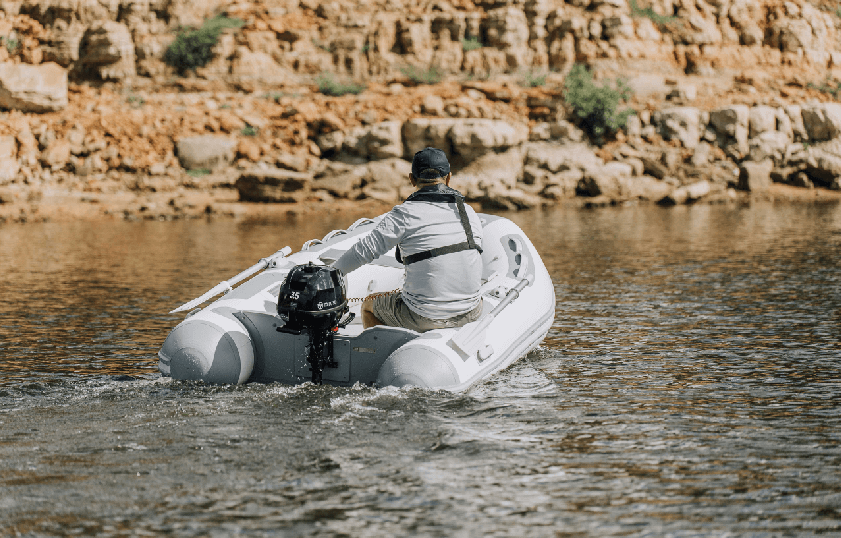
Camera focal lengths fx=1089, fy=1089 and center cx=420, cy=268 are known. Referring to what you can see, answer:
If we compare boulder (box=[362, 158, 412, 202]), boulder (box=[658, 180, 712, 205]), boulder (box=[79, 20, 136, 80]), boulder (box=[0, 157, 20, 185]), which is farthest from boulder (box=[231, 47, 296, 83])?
boulder (box=[658, 180, 712, 205])

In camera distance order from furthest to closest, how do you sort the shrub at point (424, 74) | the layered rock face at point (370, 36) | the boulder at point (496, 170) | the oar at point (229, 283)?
the shrub at point (424, 74) < the layered rock face at point (370, 36) < the boulder at point (496, 170) < the oar at point (229, 283)

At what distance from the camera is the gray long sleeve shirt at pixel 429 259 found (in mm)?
7039

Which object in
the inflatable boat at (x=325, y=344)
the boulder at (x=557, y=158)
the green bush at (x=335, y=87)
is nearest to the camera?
the inflatable boat at (x=325, y=344)

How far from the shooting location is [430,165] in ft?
23.2

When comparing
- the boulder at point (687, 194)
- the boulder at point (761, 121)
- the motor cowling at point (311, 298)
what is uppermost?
the boulder at point (761, 121)

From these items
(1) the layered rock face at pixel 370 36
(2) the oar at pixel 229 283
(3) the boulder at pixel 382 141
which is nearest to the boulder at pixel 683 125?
(1) the layered rock face at pixel 370 36

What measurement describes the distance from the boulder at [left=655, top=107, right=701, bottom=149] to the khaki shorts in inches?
1023

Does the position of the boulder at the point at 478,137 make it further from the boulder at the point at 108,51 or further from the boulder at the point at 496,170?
the boulder at the point at 108,51

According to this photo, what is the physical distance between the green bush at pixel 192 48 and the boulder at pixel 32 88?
4.51 meters

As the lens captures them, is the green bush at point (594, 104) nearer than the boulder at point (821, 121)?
Yes

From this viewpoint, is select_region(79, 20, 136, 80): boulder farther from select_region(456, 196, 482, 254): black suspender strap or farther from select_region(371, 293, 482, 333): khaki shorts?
select_region(456, 196, 482, 254): black suspender strap

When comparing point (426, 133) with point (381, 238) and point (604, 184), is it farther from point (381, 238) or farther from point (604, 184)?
point (381, 238)

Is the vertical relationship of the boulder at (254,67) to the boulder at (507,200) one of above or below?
above

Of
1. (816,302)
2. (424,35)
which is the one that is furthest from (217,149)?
(816,302)
